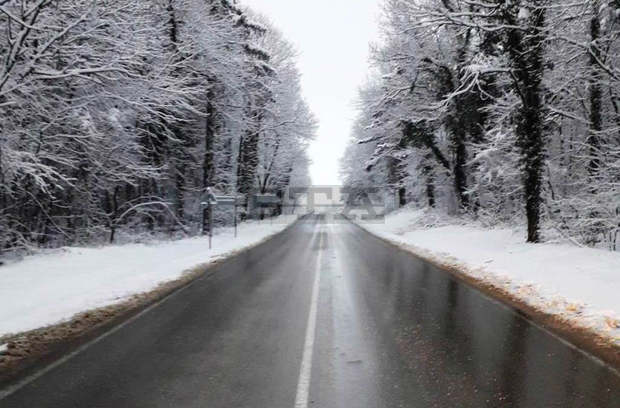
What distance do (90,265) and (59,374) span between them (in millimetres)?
7985

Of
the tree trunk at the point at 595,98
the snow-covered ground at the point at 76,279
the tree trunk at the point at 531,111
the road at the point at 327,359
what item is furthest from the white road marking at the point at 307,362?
the tree trunk at the point at 595,98

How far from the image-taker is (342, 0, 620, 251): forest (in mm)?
13445

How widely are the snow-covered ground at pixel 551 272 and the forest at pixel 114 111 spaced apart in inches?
430

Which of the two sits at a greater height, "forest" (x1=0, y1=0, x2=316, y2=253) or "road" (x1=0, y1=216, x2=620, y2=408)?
"forest" (x1=0, y1=0, x2=316, y2=253)

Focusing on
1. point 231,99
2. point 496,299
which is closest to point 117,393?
point 496,299

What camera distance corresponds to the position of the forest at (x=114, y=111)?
1148cm

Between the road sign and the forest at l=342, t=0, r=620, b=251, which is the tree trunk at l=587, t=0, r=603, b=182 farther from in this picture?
the road sign

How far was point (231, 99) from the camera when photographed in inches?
1057

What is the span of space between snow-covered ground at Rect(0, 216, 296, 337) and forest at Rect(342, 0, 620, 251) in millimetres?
11329

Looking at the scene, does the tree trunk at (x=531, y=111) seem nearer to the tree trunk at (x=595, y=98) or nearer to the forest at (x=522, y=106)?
the forest at (x=522, y=106)

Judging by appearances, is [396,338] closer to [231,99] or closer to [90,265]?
[90,265]

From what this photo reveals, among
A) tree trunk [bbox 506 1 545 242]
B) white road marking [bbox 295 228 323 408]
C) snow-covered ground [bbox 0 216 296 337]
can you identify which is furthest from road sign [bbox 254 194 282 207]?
white road marking [bbox 295 228 323 408]

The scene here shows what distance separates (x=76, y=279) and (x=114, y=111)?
6.86 meters

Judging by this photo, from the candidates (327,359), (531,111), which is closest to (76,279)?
(327,359)
